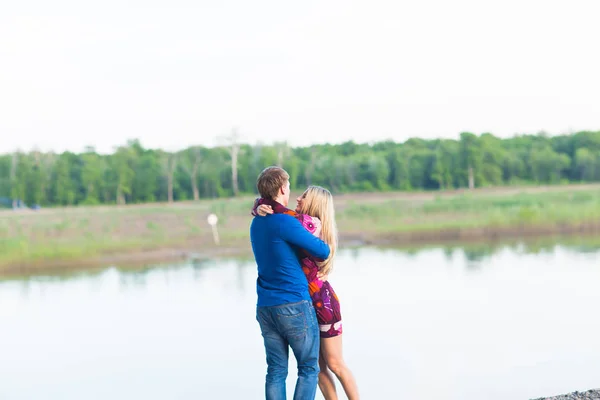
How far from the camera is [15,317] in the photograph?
1130 cm

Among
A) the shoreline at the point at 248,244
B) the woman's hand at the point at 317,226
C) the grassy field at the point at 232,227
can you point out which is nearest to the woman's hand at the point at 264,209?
the woman's hand at the point at 317,226

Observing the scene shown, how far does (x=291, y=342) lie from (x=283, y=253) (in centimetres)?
51

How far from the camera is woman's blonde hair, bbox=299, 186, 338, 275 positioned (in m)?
4.52

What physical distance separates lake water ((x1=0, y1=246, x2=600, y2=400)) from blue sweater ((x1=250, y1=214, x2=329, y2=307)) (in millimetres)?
2317

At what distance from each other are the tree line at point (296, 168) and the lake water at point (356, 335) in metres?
30.1

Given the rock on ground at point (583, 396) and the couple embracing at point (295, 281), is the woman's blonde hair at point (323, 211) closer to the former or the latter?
the couple embracing at point (295, 281)

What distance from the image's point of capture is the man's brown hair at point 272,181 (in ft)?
14.1

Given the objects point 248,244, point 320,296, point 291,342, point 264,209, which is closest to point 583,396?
point 320,296

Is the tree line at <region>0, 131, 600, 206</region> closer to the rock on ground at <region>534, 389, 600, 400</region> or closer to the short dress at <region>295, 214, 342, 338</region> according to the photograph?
the rock on ground at <region>534, 389, 600, 400</region>

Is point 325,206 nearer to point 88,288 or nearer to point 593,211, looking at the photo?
point 88,288

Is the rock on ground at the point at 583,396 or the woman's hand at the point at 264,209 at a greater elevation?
the woman's hand at the point at 264,209

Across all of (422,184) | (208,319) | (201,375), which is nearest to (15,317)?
(208,319)

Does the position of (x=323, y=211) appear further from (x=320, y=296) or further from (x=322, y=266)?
(x=320, y=296)

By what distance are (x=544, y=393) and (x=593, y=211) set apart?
23.0 meters
